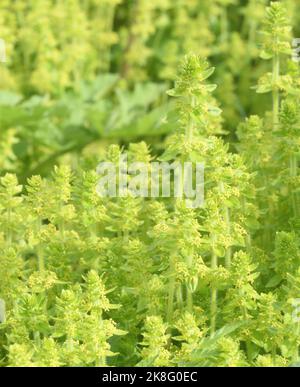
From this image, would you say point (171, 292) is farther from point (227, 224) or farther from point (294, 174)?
point (294, 174)

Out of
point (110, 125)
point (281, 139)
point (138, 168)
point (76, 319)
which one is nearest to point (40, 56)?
point (110, 125)

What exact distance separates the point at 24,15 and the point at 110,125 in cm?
105

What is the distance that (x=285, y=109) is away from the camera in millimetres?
2490
